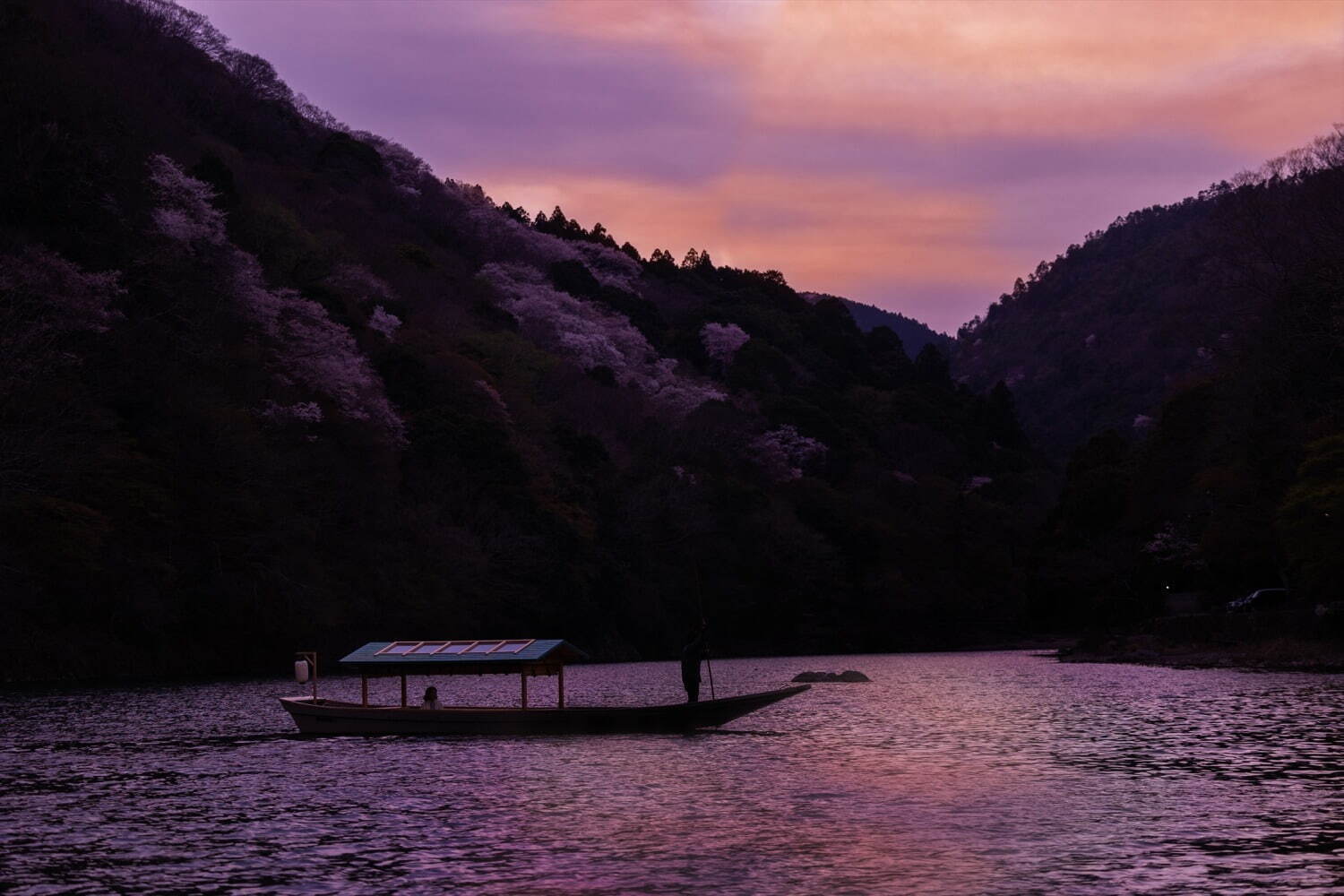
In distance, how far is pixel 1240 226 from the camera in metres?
77.2

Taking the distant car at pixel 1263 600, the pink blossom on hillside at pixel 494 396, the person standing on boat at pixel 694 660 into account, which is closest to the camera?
the person standing on boat at pixel 694 660

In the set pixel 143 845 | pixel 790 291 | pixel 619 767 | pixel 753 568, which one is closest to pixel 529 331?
pixel 753 568

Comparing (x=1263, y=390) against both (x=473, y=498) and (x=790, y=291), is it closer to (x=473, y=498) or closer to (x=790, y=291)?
(x=473, y=498)

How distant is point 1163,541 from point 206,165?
6919cm

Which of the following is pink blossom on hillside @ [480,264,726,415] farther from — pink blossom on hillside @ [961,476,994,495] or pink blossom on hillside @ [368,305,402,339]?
pink blossom on hillside @ [368,305,402,339]

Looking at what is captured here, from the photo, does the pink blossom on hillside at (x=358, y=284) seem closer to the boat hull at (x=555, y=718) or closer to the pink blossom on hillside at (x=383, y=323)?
the pink blossom on hillside at (x=383, y=323)

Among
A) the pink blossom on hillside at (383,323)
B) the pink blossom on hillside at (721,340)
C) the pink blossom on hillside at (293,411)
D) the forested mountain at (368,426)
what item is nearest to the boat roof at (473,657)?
the forested mountain at (368,426)

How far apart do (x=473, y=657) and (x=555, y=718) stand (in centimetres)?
277

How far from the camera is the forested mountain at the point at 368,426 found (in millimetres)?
66625

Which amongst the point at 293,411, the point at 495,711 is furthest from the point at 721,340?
the point at 495,711

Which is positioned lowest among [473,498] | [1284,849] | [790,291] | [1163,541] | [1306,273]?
[1284,849]

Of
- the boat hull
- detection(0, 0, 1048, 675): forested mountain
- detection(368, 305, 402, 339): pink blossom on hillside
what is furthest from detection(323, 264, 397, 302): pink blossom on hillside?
the boat hull

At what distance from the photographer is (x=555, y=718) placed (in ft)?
122

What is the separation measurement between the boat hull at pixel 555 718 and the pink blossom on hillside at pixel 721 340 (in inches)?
4858
